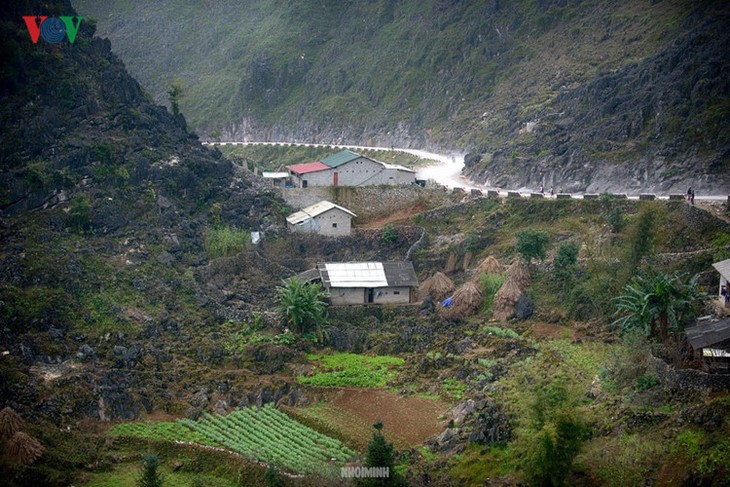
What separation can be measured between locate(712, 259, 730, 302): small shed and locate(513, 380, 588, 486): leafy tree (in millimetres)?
15548

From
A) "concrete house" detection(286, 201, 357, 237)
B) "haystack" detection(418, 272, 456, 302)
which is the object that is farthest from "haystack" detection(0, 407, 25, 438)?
"concrete house" detection(286, 201, 357, 237)

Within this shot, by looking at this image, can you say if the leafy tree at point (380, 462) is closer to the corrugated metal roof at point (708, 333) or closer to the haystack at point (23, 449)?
the haystack at point (23, 449)

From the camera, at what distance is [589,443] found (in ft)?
121

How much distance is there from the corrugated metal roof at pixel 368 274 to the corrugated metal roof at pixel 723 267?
19.7m

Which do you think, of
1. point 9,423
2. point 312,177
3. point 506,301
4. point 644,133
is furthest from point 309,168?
point 9,423

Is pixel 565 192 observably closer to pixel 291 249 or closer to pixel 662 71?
pixel 662 71

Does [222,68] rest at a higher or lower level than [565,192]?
higher

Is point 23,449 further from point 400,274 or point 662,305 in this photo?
point 662,305

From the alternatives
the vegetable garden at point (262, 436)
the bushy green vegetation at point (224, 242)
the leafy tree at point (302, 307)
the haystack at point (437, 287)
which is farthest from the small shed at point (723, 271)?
the bushy green vegetation at point (224, 242)

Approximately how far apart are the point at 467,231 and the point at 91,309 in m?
27.2

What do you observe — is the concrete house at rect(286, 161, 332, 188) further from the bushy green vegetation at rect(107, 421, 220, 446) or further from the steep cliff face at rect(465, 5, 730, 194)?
the bushy green vegetation at rect(107, 421, 220, 446)

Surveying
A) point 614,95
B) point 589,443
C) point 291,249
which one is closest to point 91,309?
point 291,249

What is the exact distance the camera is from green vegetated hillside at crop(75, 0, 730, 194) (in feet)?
236

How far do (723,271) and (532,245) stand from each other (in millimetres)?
13831
